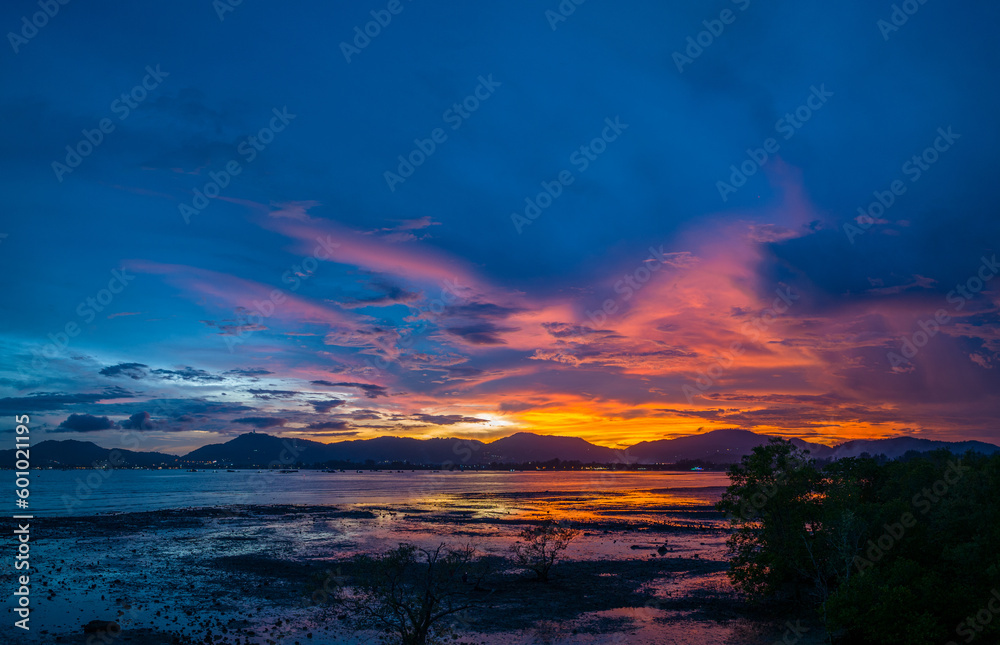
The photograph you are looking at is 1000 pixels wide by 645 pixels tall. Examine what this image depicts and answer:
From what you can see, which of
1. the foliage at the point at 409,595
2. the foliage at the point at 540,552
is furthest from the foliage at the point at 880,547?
the foliage at the point at 409,595

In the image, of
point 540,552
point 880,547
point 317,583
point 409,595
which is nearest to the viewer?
point 880,547

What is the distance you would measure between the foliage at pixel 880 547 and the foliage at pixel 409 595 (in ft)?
56.6

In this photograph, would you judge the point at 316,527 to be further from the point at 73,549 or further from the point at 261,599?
the point at 261,599

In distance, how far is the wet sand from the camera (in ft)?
101

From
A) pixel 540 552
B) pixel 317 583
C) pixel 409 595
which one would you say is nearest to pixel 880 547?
pixel 409 595

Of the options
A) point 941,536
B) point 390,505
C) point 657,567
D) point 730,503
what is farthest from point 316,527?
point 941,536

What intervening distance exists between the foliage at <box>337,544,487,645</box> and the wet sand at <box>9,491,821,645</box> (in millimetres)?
1547

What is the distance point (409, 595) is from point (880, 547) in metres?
28.4

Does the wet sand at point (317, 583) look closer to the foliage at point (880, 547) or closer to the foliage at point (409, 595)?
the foliage at point (409, 595)

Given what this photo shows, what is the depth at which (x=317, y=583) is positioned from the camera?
4231 centimetres

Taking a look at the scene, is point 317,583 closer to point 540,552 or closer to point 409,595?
point 409,595

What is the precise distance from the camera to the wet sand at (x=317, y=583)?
101 ft

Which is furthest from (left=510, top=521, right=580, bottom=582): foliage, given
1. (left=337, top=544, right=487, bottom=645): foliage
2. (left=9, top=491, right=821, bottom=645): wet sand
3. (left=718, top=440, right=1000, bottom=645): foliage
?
(left=718, top=440, right=1000, bottom=645): foliage

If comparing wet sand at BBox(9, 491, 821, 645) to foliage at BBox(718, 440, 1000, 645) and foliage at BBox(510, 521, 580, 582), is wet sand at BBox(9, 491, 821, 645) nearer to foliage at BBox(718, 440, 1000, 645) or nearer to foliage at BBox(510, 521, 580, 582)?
foliage at BBox(510, 521, 580, 582)
